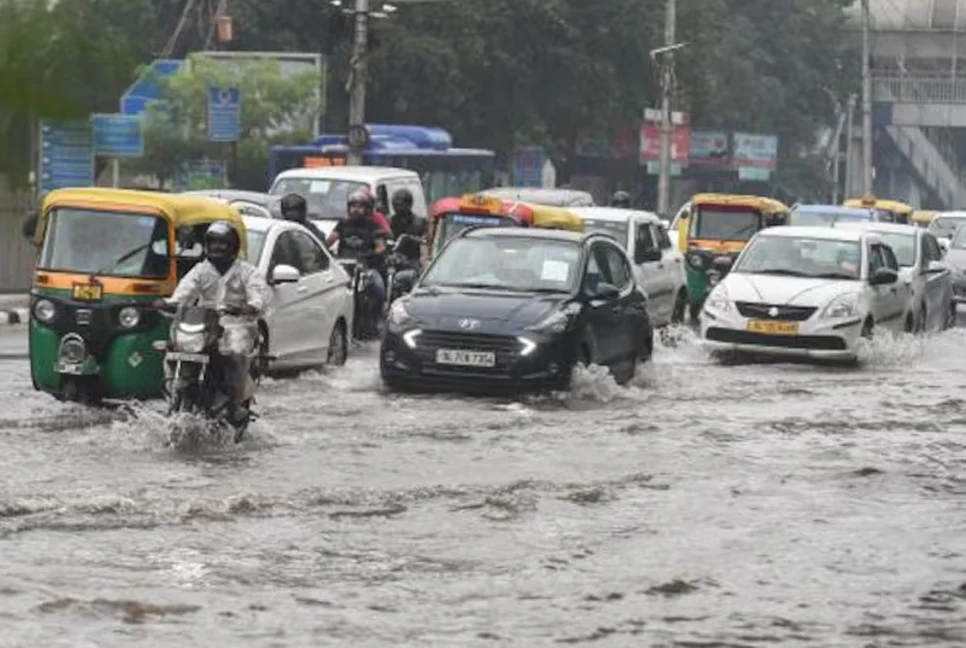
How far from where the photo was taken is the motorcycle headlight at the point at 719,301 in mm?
23891

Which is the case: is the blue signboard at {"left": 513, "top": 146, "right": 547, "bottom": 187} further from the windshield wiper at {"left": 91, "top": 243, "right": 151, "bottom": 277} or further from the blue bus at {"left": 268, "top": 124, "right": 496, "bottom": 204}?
the windshield wiper at {"left": 91, "top": 243, "right": 151, "bottom": 277}

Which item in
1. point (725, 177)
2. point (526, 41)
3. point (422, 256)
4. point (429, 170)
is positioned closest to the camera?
point (422, 256)

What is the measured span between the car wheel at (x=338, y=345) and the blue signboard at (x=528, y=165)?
149ft

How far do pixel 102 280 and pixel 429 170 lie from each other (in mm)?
33381

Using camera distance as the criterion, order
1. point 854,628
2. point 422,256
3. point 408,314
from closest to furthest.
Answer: point 854,628 → point 408,314 → point 422,256

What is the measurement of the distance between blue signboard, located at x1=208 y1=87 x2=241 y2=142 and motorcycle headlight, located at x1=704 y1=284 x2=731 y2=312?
79.2 ft

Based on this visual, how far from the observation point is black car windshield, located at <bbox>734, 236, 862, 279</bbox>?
24828mm

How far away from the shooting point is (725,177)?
284 feet

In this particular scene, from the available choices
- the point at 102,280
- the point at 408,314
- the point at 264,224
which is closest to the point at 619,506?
the point at 102,280

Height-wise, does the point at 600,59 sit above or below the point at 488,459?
above

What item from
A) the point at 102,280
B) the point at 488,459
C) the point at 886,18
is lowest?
the point at 488,459

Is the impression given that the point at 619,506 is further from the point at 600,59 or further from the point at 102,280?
the point at 600,59

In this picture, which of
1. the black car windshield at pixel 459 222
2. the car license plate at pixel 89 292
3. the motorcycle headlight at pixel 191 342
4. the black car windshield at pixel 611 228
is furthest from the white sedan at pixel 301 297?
the black car windshield at pixel 611 228

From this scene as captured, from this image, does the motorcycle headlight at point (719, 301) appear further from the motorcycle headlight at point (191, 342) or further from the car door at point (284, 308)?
the motorcycle headlight at point (191, 342)
